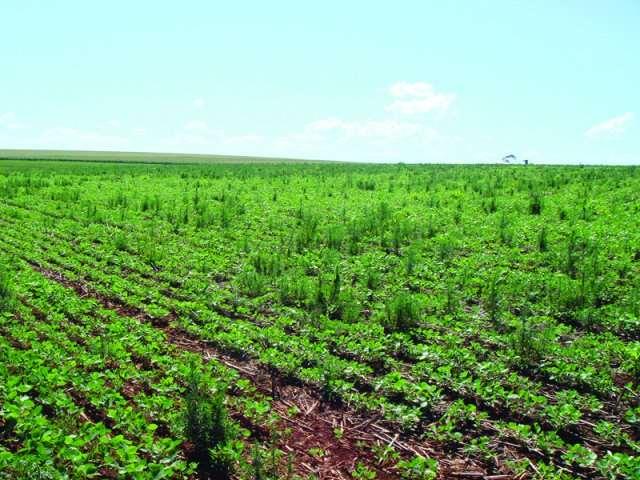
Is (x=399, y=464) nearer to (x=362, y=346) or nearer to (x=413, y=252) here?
(x=362, y=346)

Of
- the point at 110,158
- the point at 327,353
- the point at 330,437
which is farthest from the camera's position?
the point at 110,158

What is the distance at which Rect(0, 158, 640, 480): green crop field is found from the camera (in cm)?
466

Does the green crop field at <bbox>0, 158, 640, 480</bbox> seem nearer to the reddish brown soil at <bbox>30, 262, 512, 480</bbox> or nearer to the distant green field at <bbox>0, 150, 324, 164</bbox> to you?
the reddish brown soil at <bbox>30, 262, 512, 480</bbox>

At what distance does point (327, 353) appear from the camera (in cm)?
662

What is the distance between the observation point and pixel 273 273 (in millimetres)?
10141

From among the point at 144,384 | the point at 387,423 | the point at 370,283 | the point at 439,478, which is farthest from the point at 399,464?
the point at 370,283

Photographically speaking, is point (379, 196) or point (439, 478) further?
point (379, 196)

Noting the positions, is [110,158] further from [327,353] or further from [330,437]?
[330,437]

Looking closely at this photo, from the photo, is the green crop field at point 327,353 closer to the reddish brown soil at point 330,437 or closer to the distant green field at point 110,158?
the reddish brown soil at point 330,437

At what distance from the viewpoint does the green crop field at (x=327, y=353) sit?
4.66 metres

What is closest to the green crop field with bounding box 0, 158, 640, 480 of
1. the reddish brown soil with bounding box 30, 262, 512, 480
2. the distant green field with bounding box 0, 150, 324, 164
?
the reddish brown soil with bounding box 30, 262, 512, 480

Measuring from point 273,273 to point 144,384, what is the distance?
14.9ft

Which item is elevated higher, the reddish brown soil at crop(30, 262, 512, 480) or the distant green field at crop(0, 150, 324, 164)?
the distant green field at crop(0, 150, 324, 164)

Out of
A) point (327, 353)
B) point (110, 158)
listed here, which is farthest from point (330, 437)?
point (110, 158)
